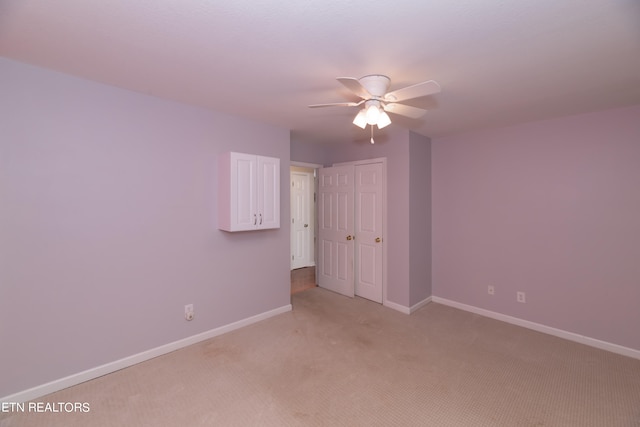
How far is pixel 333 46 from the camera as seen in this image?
68.5 inches

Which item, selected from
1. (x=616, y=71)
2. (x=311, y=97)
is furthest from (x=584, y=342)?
(x=311, y=97)

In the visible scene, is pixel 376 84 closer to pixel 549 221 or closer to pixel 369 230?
pixel 369 230

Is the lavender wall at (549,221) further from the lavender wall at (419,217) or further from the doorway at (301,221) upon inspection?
the doorway at (301,221)

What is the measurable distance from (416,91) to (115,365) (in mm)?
3181

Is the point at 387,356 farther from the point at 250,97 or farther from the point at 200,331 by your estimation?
the point at 250,97

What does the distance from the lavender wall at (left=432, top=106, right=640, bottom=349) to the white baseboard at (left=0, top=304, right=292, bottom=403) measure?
2.93m

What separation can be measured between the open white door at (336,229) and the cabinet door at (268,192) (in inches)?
55.2

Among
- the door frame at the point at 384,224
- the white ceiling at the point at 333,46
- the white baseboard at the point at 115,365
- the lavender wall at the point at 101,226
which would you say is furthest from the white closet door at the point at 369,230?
the lavender wall at the point at 101,226

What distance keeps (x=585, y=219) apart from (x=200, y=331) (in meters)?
4.12

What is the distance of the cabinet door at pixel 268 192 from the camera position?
319 centimetres

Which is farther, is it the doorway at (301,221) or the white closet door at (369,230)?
the doorway at (301,221)

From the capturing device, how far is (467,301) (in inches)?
154

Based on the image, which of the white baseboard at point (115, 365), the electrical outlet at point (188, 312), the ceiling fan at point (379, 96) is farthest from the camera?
the electrical outlet at point (188, 312)

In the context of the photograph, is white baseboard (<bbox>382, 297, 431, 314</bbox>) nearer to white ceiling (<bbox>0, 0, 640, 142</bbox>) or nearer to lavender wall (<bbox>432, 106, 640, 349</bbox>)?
lavender wall (<bbox>432, 106, 640, 349</bbox>)
